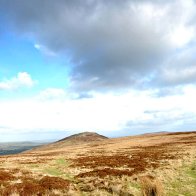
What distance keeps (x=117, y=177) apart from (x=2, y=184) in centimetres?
991

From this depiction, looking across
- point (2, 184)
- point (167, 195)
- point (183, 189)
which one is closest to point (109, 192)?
point (167, 195)

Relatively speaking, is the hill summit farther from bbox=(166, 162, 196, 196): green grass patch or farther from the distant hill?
bbox=(166, 162, 196, 196): green grass patch

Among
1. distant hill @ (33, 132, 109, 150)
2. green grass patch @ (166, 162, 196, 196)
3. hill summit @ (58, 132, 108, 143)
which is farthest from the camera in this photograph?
hill summit @ (58, 132, 108, 143)

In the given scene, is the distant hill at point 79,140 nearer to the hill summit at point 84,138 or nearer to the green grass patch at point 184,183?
the hill summit at point 84,138

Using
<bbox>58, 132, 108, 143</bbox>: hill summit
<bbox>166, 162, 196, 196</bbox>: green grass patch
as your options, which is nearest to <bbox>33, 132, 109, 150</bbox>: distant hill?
<bbox>58, 132, 108, 143</bbox>: hill summit

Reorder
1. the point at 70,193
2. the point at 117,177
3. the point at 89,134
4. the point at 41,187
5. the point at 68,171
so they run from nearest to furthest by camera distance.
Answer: the point at 70,193
the point at 41,187
the point at 117,177
the point at 68,171
the point at 89,134

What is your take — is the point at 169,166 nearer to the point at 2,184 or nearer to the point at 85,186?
the point at 85,186

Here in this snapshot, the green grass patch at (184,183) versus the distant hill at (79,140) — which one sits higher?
the distant hill at (79,140)

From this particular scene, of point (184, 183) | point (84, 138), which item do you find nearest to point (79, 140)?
point (84, 138)

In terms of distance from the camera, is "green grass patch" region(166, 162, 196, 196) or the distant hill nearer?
"green grass patch" region(166, 162, 196, 196)

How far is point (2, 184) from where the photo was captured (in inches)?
900

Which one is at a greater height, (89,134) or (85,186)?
(89,134)

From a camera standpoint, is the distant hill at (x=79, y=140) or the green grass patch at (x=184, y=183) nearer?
the green grass patch at (x=184, y=183)

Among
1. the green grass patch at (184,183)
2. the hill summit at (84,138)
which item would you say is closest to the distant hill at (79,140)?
the hill summit at (84,138)
